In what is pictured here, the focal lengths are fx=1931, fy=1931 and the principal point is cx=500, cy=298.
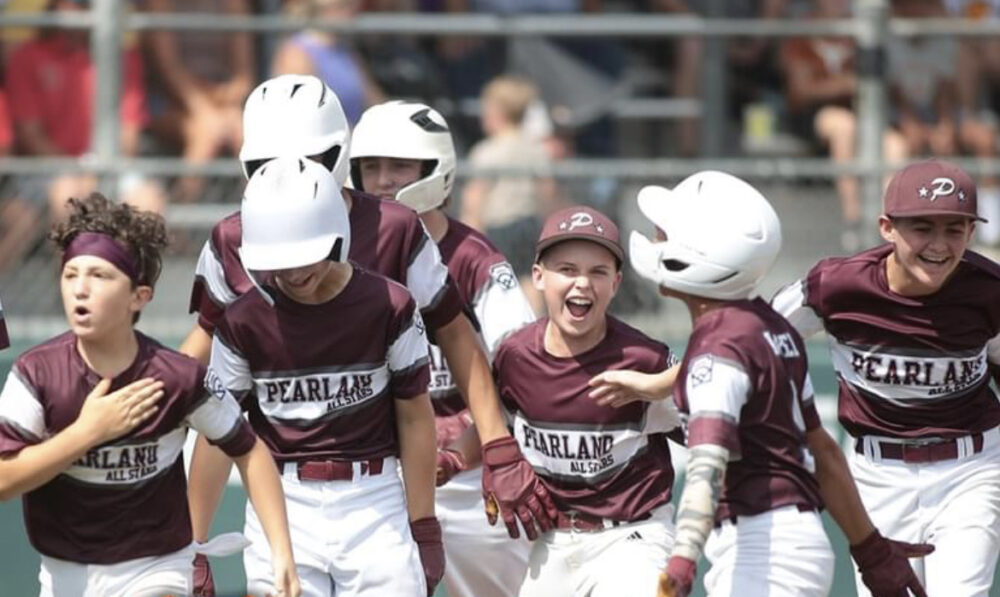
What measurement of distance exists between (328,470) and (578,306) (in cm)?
101

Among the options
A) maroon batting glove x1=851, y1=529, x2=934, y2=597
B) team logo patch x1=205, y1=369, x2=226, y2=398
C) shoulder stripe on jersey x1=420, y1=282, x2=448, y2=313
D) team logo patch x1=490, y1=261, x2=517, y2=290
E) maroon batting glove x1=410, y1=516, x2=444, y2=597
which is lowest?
maroon batting glove x1=851, y1=529, x2=934, y2=597

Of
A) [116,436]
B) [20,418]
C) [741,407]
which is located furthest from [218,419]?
[741,407]

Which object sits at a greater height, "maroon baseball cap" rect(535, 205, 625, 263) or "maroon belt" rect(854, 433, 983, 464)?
"maroon baseball cap" rect(535, 205, 625, 263)

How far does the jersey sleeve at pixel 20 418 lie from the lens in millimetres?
5582

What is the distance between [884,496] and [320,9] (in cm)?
426

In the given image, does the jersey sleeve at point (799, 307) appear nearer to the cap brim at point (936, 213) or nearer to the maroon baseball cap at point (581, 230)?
the cap brim at point (936, 213)

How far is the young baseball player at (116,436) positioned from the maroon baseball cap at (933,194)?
2313mm

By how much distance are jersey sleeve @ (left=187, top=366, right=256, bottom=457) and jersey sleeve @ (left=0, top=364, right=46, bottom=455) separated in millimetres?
438

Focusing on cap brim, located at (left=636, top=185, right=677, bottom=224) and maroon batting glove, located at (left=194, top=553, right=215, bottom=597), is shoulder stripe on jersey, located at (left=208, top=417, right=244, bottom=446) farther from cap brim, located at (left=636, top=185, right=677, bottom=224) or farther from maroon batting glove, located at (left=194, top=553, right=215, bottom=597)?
cap brim, located at (left=636, top=185, right=677, bottom=224)

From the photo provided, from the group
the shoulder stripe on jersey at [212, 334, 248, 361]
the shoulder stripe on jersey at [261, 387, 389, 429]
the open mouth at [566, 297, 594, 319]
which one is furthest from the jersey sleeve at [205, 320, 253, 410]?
the open mouth at [566, 297, 594, 319]

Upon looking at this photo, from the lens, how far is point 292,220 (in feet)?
18.6

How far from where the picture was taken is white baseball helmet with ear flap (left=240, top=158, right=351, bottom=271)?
5.68 m

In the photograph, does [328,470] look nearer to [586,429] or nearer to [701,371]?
[586,429]

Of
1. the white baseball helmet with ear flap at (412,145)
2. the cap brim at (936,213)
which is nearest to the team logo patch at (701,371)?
the cap brim at (936,213)
